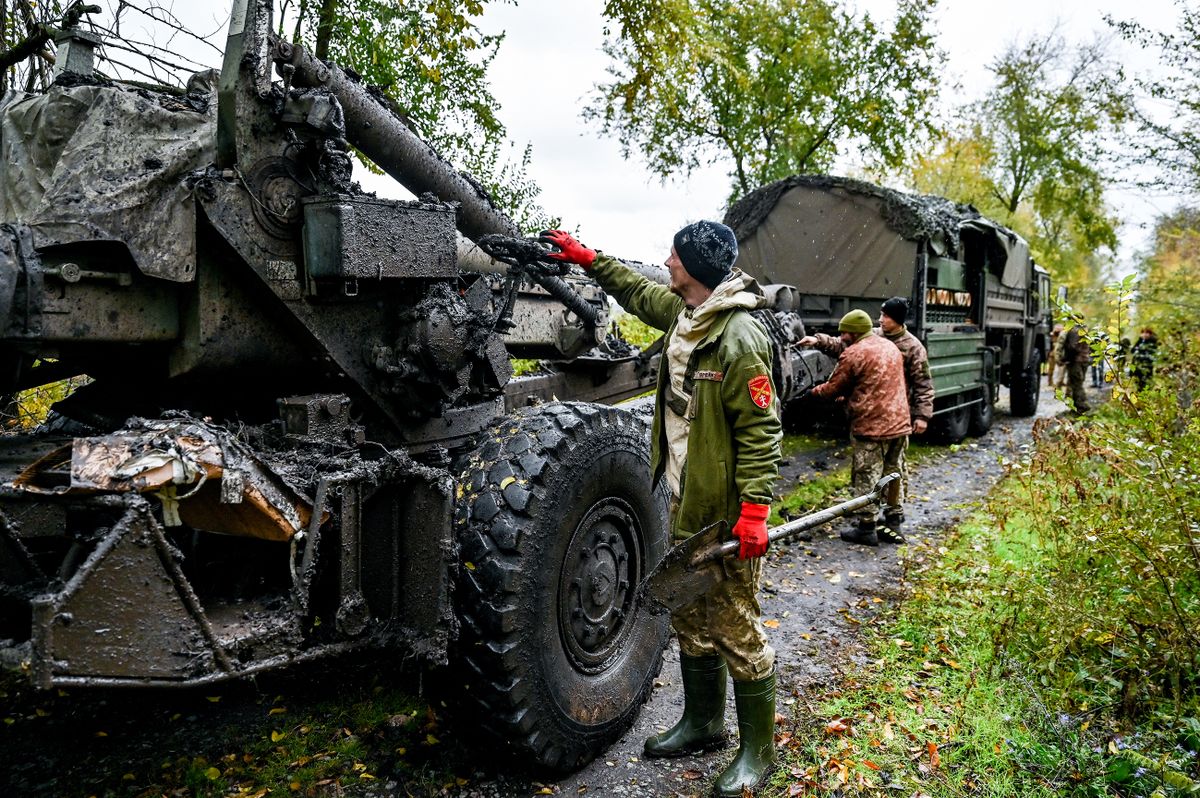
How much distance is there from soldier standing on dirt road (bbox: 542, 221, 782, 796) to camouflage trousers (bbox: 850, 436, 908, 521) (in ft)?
12.4

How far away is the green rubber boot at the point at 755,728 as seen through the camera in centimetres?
332

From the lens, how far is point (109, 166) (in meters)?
2.86

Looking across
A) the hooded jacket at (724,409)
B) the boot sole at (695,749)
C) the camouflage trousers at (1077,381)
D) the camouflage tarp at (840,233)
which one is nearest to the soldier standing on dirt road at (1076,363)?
the camouflage trousers at (1077,381)

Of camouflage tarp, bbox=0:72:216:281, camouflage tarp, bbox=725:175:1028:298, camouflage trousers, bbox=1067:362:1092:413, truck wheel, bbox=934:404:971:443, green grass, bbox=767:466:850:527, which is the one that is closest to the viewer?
camouflage tarp, bbox=0:72:216:281

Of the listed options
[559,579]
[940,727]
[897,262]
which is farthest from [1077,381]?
[559,579]

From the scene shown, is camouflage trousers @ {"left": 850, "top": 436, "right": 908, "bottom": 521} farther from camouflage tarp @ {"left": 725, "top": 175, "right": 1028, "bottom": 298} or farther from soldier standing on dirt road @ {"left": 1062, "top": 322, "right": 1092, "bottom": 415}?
soldier standing on dirt road @ {"left": 1062, "top": 322, "right": 1092, "bottom": 415}

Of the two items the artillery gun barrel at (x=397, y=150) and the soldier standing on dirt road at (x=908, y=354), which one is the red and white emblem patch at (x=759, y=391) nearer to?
the artillery gun barrel at (x=397, y=150)

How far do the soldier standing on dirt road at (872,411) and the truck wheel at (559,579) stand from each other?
11.7 feet

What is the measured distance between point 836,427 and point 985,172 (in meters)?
19.4

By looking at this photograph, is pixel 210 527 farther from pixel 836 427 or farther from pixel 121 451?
pixel 836 427

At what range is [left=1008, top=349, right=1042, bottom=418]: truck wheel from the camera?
47.1 feet

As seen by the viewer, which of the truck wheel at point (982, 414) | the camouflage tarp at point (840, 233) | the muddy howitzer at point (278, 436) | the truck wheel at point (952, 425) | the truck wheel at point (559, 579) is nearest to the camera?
the muddy howitzer at point (278, 436)

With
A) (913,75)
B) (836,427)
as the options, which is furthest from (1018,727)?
(913,75)

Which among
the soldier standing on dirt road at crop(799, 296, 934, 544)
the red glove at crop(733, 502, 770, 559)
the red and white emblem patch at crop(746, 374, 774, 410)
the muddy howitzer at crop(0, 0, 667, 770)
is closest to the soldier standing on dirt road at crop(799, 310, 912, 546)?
the soldier standing on dirt road at crop(799, 296, 934, 544)
